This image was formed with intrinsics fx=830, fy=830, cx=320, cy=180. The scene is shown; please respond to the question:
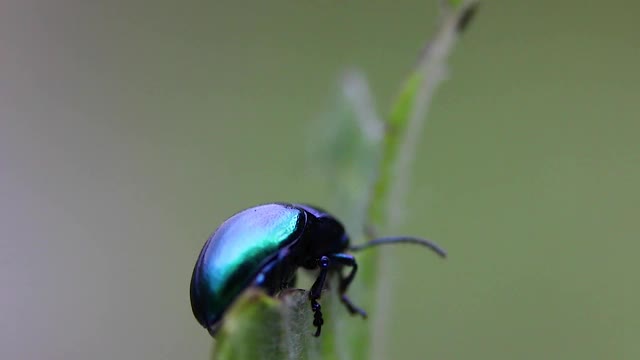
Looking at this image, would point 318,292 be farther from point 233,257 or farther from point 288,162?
point 288,162

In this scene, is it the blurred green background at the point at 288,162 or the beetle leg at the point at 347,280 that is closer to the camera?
the beetle leg at the point at 347,280

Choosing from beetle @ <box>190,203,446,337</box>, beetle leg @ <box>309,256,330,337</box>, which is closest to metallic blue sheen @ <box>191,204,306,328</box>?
beetle @ <box>190,203,446,337</box>

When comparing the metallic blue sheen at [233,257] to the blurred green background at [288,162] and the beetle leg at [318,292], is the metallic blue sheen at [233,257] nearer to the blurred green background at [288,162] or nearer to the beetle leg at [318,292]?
the beetle leg at [318,292]

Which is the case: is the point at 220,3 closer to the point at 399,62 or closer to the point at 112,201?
the point at 399,62

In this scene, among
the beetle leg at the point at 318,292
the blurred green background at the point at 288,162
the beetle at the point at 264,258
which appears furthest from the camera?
the blurred green background at the point at 288,162

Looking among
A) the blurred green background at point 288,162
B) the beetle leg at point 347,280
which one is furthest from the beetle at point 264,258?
the blurred green background at point 288,162

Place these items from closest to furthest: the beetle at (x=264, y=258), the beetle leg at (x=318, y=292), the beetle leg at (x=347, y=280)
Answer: the beetle leg at (x=318, y=292) < the beetle leg at (x=347, y=280) < the beetle at (x=264, y=258)

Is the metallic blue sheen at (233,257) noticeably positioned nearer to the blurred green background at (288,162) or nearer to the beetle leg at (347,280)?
the beetle leg at (347,280)

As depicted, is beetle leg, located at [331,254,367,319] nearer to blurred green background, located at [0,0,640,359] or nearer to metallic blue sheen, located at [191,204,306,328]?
metallic blue sheen, located at [191,204,306,328]
